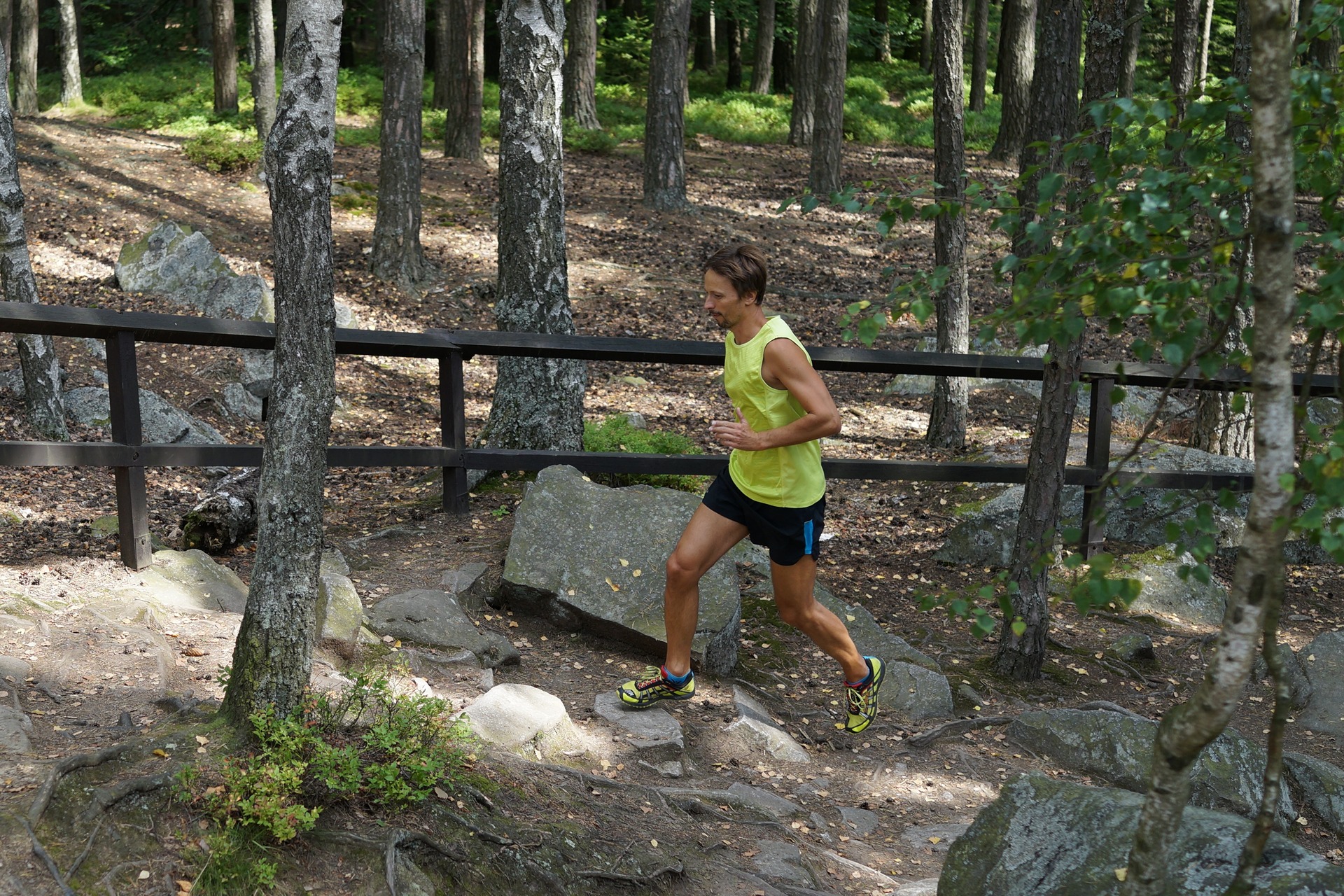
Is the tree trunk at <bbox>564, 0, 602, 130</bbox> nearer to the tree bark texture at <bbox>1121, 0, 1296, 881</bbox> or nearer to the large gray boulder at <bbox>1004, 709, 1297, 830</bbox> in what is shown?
the large gray boulder at <bbox>1004, 709, 1297, 830</bbox>

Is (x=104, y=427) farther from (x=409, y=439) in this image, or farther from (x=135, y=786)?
(x=135, y=786)

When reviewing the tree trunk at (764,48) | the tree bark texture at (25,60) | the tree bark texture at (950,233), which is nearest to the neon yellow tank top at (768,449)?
the tree bark texture at (950,233)

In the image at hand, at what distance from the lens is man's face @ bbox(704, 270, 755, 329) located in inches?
161

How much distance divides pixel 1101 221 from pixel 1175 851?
1565 millimetres

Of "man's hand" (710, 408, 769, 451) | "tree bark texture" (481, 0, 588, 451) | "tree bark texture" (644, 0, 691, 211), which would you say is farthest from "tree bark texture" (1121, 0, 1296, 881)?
"tree bark texture" (644, 0, 691, 211)

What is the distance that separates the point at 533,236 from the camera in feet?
22.4

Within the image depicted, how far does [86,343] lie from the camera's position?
1058 centimetres

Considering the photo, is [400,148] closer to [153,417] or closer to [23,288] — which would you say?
[153,417]

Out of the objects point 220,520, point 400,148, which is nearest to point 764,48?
point 400,148

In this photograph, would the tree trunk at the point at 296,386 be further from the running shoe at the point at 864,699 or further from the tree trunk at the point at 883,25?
the tree trunk at the point at 883,25

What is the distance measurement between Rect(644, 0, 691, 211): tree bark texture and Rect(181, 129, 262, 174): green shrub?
5.97m

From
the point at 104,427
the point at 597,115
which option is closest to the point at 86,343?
the point at 104,427

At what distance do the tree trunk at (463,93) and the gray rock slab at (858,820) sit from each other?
1605 cm

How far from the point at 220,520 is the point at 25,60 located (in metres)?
17.4
